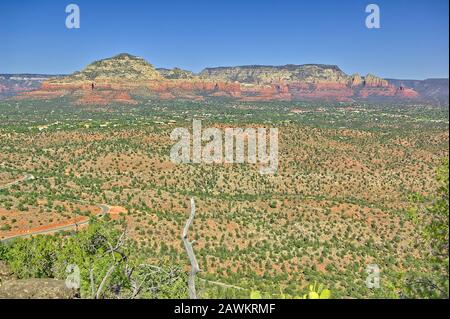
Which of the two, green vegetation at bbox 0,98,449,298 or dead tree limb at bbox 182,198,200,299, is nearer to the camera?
dead tree limb at bbox 182,198,200,299

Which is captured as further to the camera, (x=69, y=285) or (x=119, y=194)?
(x=119, y=194)

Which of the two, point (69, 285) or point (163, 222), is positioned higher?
point (69, 285)

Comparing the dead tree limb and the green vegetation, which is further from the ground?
the dead tree limb

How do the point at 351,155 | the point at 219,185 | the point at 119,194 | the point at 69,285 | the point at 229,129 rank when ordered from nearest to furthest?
the point at 69,285
the point at 119,194
the point at 219,185
the point at 351,155
the point at 229,129

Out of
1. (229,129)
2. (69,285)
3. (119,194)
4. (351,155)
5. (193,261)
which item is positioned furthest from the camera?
(229,129)

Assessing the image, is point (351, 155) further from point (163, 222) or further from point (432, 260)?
point (432, 260)

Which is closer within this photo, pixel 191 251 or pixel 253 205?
pixel 191 251

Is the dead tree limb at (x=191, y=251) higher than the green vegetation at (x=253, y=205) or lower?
higher

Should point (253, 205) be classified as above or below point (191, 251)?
below

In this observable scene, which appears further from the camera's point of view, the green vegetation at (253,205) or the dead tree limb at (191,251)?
the green vegetation at (253,205)

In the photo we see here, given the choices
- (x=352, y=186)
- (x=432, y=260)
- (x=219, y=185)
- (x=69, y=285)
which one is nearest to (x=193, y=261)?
(x=432, y=260)
